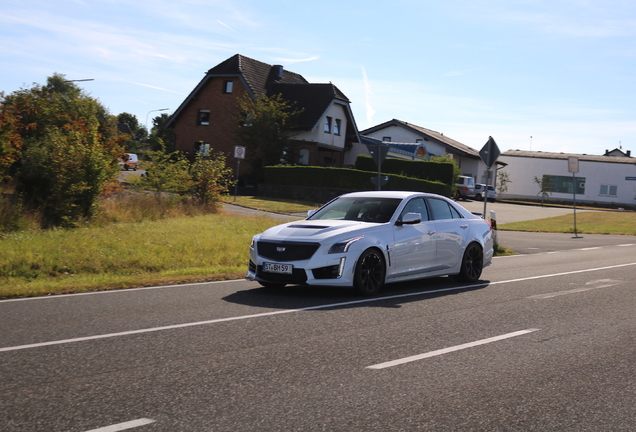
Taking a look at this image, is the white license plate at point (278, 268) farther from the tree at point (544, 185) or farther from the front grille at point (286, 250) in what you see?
the tree at point (544, 185)

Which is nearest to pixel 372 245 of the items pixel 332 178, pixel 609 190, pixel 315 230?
pixel 315 230

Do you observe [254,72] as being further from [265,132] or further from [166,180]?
[166,180]

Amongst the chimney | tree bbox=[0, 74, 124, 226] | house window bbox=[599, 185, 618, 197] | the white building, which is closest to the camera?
tree bbox=[0, 74, 124, 226]

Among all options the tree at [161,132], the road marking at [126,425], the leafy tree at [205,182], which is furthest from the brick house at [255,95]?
the road marking at [126,425]

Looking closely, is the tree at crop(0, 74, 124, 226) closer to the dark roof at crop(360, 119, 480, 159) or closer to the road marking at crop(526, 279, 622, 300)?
the road marking at crop(526, 279, 622, 300)

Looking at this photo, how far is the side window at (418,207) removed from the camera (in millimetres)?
11320

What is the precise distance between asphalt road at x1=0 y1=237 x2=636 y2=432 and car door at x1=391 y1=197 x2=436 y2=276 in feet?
1.72

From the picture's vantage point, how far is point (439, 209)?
39.2 ft

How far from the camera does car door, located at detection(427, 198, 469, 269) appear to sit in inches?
454

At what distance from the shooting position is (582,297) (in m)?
10.8

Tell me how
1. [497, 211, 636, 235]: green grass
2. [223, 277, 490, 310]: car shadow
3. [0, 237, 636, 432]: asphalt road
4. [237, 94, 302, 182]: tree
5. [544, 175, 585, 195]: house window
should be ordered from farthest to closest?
[544, 175, 585, 195]: house window, [237, 94, 302, 182]: tree, [497, 211, 636, 235]: green grass, [223, 277, 490, 310]: car shadow, [0, 237, 636, 432]: asphalt road

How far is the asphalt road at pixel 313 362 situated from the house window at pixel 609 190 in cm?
6478

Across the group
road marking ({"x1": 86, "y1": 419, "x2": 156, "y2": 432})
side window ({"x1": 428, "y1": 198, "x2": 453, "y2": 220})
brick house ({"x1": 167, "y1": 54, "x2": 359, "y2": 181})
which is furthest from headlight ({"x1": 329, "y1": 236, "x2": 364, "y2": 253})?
brick house ({"x1": 167, "y1": 54, "x2": 359, "y2": 181})

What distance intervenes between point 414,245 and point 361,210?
38.7 inches
